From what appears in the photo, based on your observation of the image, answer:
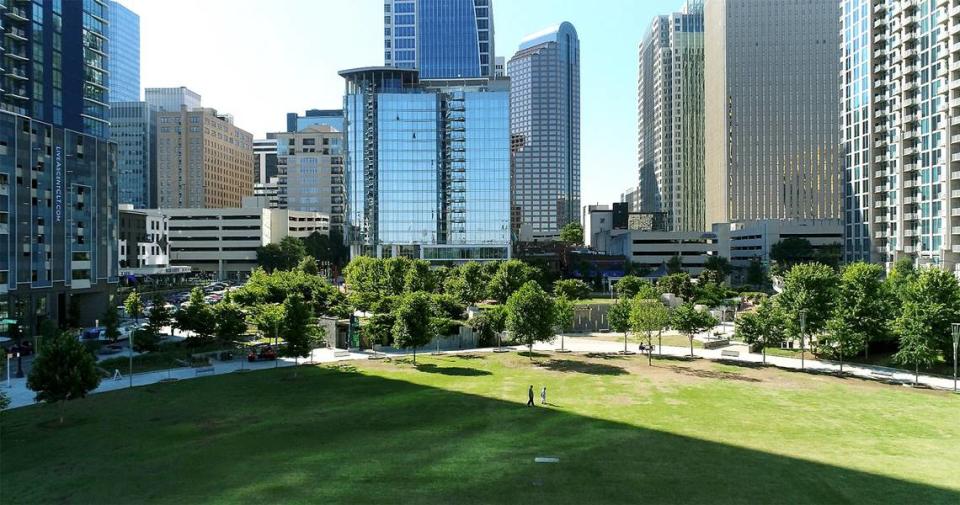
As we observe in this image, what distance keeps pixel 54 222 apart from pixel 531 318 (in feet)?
223

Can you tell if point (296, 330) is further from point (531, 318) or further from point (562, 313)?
point (562, 313)

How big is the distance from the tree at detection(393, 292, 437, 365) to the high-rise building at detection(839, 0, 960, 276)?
9631cm

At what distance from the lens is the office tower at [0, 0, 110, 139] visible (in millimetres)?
80188

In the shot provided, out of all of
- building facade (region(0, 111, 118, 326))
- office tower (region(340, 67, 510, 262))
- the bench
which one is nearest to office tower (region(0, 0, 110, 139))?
building facade (region(0, 111, 118, 326))

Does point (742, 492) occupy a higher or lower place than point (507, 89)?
lower

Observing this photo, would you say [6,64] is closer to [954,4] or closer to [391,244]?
[391,244]

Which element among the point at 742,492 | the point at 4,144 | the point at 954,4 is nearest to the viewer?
the point at 742,492

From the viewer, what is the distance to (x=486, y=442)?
35000 mm

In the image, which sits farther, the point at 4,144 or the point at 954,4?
the point at 954,4

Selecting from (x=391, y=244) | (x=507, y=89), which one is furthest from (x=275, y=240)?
(x=507, y=89)

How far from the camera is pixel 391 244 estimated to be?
166 metres

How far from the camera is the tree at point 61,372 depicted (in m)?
39.6

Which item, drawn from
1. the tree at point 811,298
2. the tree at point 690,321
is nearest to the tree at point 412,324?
the tree at point 690,321

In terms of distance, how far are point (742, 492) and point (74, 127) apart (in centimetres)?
9767
